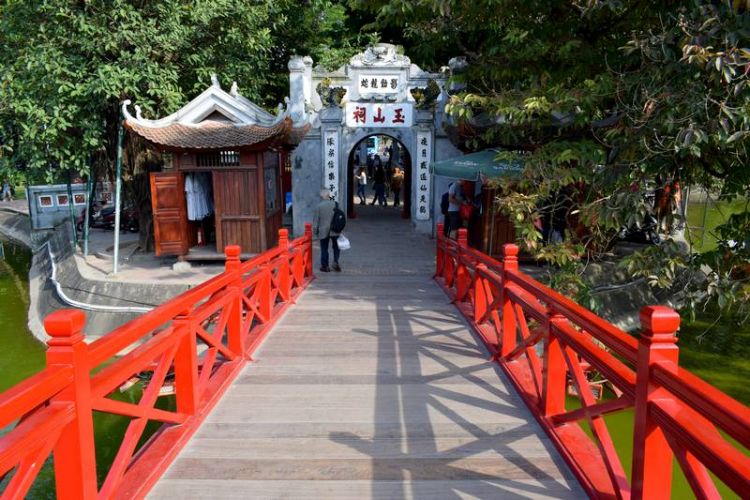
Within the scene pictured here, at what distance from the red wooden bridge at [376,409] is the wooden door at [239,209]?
4.88 metres

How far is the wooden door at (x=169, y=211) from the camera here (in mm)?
11102

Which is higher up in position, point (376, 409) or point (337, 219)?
point (337, 219)

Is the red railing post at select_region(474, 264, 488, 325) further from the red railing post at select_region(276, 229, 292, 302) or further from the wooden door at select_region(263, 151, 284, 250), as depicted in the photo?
the wooden door at select_region(263, 151, 284, 250)

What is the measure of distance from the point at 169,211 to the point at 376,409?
8249 millimetres

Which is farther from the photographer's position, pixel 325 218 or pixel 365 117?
pixel 365 117

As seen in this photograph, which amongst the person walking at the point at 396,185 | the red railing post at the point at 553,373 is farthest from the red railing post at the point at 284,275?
the person walking at the point at 396,185

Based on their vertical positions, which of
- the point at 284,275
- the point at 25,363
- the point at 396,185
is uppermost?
the point at 396,185

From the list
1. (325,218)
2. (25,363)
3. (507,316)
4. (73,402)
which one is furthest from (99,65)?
(73,402)

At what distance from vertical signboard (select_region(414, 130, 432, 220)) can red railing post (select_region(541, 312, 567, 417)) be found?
10996 mm

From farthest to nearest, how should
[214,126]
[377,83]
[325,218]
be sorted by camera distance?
[377,83] → [214,126] → [325,218]

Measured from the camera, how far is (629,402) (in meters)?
2.78

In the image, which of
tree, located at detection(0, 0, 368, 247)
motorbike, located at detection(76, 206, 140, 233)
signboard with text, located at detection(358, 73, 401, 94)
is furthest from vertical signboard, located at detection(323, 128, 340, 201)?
motorbike, located at detection(76, 206, 140, 233)

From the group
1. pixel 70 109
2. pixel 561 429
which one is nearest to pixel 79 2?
pixel 70 109

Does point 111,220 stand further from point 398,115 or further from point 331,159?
point 398,115
